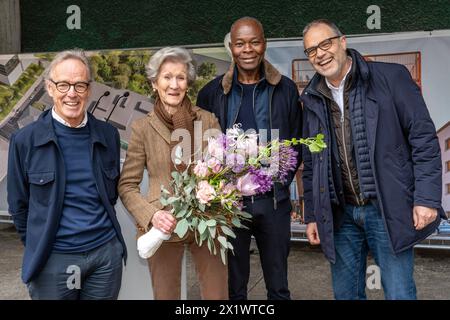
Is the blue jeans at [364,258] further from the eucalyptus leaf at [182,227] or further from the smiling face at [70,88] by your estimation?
the smiling face at [70,88]

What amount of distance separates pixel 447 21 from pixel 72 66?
391 centimetres

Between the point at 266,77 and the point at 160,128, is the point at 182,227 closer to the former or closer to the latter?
the point at 160,128

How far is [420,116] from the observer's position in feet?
7.14

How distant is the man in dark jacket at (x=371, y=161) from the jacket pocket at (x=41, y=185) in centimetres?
117

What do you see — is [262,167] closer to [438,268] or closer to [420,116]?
[420,116]

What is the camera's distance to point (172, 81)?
2164 millimetres

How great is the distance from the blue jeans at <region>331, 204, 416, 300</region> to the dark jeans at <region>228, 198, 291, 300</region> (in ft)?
0.91

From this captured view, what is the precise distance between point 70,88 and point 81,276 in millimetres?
735

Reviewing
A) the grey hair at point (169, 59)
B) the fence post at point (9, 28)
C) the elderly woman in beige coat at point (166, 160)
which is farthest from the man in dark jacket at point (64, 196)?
the fence post at point (9, 28)

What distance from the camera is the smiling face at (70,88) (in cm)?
199

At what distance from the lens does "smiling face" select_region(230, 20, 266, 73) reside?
254 cm

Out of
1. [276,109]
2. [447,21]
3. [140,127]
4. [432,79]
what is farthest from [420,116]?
[447,21]

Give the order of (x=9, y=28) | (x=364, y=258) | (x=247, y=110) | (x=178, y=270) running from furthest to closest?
(x=9, y=28) < (x=247, y=110) < (x=364, y=258) < (x=178, y=270)

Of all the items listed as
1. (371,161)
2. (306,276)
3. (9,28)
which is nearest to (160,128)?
(371,161)
